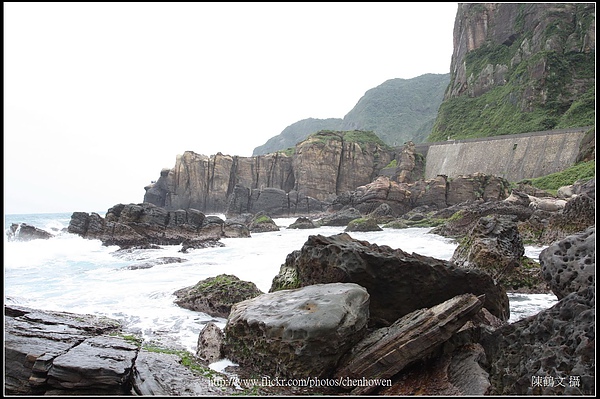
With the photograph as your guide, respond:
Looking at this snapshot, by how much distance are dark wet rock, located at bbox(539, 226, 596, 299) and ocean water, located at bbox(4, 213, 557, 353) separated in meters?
1.49

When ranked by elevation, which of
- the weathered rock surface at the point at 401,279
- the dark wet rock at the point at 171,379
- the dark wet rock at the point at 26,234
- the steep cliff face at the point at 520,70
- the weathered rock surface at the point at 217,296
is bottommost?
the dark wet rock at the point at 26,234

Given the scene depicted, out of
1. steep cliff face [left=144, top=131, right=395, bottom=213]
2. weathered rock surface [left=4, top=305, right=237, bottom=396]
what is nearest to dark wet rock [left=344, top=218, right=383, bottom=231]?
weathered rock surface [left=4, top=305, right=237, bottom=396]

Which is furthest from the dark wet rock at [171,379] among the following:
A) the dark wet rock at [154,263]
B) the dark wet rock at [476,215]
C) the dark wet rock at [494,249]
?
the dark wet rock at [476,215]

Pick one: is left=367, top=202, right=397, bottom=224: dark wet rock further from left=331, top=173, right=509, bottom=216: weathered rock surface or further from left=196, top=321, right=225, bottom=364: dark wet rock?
left=196, top=321, right=225, bottom=364: dark wet rock

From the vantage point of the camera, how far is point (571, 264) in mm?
4922

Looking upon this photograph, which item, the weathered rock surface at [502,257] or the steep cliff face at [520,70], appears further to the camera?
the steep cliff face at [520,70]

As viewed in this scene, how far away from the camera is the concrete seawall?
39.3 metres

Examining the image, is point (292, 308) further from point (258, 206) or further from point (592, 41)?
point (592, 41)

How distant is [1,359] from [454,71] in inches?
3632

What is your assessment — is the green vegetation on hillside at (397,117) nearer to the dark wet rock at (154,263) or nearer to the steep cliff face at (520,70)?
the steep cliff face at (520,70)

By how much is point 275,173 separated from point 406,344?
5530 cm

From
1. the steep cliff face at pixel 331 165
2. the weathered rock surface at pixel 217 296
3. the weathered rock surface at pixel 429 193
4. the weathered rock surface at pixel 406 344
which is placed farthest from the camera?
the steep cliff face at pixel 331 165

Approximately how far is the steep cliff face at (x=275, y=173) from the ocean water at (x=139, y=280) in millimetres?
33956

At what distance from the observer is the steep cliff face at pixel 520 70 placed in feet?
166
